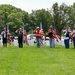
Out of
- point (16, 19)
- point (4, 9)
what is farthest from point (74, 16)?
point (4, 9)

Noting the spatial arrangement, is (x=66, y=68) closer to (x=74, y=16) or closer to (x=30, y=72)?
(x=30, y=72)

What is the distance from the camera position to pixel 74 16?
6494 centimetres

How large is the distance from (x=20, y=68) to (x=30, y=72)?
1216 millimetres

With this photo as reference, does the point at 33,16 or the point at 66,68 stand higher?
the point at 33,16

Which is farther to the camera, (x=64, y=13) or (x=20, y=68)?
(x=64, y=13)

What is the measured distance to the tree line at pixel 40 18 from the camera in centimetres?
5983

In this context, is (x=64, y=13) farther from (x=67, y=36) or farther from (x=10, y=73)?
(x=10, y=73)

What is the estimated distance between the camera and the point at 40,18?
93.1 meters

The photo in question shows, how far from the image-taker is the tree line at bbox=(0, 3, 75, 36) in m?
59.8

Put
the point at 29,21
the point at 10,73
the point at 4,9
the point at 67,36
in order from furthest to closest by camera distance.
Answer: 1. the point at 4,9
2. the point at 29,21
3. the point at 67,36
4. the point at 10,73

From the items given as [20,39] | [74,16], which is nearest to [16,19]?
[74,16]

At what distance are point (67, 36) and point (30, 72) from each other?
17.7 meters

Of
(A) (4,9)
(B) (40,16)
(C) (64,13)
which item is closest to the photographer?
(C) (64,13)

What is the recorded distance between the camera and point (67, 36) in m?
30.6
